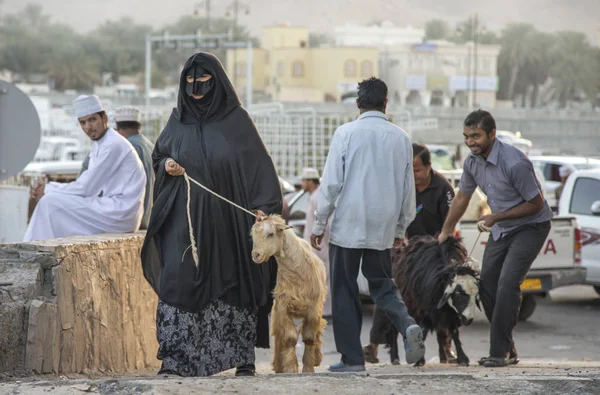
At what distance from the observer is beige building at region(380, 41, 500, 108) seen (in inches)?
4818

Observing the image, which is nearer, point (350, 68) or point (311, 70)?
point (350, 68)

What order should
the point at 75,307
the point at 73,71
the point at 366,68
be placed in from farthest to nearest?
1. the point at 73,71
2. the point at 366,68
3. the point at 75,307

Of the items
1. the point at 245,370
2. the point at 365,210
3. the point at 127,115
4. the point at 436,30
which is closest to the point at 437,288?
the point at 365,210

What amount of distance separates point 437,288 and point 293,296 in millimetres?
1739

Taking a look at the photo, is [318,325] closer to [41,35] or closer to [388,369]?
[388,369]

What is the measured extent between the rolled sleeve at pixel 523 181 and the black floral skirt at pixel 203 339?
227cm

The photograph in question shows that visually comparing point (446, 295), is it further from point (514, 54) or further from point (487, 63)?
point (514, 54)

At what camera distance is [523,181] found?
300 inches

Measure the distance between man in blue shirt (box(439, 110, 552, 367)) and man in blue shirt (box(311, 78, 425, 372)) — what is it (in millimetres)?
745

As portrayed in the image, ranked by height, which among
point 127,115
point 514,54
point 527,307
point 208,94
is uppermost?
point 514,54

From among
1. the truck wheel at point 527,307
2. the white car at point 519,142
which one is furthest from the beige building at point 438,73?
the truck wheel at point 527,307

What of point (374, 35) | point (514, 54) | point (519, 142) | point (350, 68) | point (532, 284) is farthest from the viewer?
point (374, 35)

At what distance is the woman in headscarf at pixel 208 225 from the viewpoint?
20.9 ft

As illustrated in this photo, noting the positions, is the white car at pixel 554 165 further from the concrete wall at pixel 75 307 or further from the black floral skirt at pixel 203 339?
the black floral skirt at pixel 203 339
